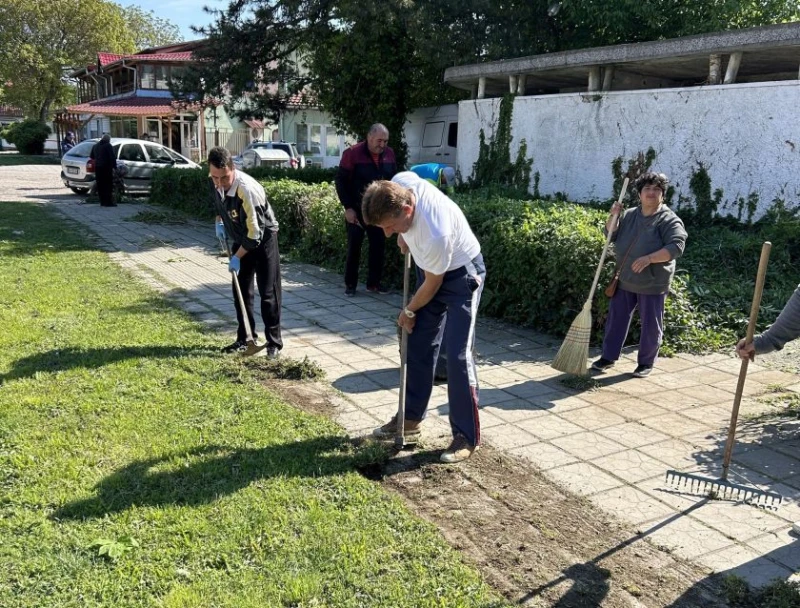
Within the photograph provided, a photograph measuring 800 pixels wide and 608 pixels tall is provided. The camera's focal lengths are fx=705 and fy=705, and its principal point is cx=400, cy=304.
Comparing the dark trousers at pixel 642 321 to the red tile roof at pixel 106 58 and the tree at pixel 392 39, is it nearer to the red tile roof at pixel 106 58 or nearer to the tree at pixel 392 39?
the tree at pixel 392 39

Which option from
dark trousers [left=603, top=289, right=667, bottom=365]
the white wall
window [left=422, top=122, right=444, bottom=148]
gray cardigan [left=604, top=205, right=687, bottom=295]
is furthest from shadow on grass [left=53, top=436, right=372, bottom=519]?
window [left=422, top=122, right=444, bottom=148]

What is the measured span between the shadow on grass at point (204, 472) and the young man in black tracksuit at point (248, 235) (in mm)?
1913

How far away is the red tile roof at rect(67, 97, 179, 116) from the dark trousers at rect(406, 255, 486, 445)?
3318 cm

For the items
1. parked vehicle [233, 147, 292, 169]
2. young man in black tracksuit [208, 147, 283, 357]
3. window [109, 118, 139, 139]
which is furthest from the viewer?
window [109, 118, 139, 139]

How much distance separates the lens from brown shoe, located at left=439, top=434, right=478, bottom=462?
4223 mm

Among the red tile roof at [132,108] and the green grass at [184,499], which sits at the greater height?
the red tile roof at [132,108]

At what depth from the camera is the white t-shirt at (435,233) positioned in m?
3.87

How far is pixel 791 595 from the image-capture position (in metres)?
2.94

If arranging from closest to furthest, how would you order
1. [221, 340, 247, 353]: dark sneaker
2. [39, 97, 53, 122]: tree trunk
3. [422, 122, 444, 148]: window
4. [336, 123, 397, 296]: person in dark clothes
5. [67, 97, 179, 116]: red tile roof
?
[221, 340, 247, 353]: dark sneaker → [336, 123, 397, 296]: person in dark clothes → [422, 122, 444, 148]: window → [67, 97, 179, 116]: red tile roof → [39, 97, 53, 122]: tree trunk

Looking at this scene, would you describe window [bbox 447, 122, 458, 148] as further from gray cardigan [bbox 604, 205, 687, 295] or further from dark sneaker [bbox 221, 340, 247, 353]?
dark sneaker [bbox 221, 340, 247, 353]

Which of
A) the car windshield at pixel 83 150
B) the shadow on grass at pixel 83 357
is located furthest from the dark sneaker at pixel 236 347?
the car windshield at pixel 83 150

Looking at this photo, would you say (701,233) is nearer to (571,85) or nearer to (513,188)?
(513,188)

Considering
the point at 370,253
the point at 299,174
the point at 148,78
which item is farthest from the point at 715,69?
the point at 148,78

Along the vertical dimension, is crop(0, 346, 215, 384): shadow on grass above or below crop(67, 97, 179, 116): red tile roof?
below
